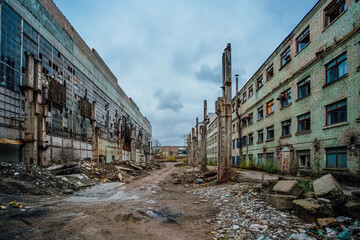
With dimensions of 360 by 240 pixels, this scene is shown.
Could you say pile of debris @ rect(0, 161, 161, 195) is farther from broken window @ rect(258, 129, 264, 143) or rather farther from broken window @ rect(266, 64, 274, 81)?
broken window @ rect(266, 64, 274, 81)

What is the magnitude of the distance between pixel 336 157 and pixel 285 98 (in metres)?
7.04

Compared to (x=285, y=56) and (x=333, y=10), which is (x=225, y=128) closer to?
(x=333, y=10)

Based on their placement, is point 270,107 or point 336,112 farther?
point 270,107

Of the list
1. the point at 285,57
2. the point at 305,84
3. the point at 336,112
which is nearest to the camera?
the point at 336,112

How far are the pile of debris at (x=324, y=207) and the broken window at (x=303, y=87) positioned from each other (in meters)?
10.8

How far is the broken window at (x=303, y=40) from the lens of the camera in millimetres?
13660

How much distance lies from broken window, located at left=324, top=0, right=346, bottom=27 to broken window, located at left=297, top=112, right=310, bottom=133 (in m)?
5.99

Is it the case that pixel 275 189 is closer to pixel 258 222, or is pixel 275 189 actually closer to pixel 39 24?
pixel 258 222

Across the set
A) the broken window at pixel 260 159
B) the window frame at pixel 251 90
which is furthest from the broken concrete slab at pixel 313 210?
the window frame at pixel 251 90

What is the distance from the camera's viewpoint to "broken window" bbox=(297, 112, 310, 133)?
13451 millimetres

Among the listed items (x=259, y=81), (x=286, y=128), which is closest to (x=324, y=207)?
(x=286, y=128)

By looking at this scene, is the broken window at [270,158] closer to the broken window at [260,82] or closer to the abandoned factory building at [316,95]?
the abandoned factory building at [316,95]

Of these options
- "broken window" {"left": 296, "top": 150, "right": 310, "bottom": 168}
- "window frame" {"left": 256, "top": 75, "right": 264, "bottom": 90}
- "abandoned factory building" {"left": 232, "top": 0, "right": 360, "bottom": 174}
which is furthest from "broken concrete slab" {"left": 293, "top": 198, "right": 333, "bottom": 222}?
"window frame" {"left": 256, "top": 75, "right": 264, "bottom": 90}

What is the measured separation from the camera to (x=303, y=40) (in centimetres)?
1435
